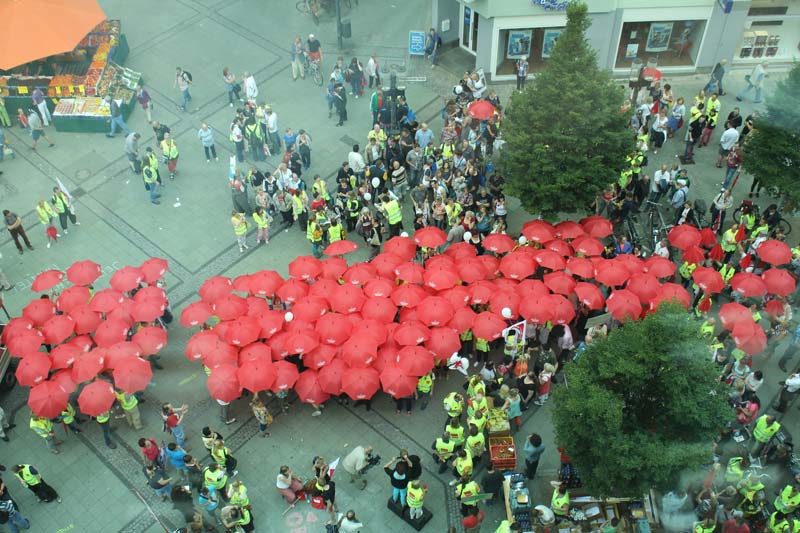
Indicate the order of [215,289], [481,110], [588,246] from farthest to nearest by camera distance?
[481,110]
[588,246]
[215,289]

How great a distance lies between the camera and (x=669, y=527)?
1512cm

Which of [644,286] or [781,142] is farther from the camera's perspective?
[781,142]

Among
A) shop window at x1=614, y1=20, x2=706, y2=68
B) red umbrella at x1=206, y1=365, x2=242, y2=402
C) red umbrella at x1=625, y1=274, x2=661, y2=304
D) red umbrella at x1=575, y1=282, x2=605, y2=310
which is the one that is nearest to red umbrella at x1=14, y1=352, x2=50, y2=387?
red umbrella at x1=206, y1=365, x2=242, y2=402

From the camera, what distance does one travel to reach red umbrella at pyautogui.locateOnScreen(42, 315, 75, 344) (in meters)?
17.2

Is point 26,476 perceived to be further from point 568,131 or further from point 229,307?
point 568,131

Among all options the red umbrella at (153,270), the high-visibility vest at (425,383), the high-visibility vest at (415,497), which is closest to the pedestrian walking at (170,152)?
the red umbrella at (153,270)

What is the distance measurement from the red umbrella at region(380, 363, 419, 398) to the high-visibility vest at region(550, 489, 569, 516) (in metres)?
3.60

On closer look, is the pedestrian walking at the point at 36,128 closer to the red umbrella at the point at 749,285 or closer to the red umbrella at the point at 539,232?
the red umbrella at the point at 539,232

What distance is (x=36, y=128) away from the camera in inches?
971

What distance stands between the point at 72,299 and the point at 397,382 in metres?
8.04

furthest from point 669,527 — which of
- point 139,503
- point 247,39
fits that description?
point 247,39

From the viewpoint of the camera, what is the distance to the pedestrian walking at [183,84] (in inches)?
1019

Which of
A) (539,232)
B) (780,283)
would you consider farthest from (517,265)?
(780,283)

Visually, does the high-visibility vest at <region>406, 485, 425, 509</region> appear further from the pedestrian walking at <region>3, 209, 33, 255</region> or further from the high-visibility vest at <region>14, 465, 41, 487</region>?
the pedestrian walking at <region>3, 209, 33, 255</region>
